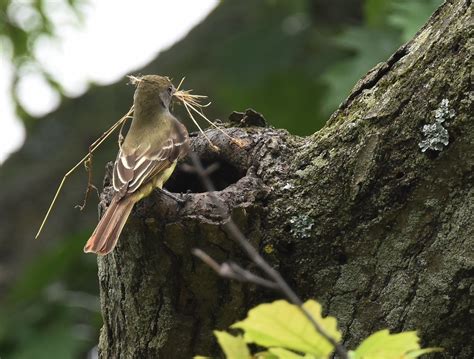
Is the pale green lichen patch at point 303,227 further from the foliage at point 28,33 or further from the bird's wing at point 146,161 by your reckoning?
the foliage at point 28,33

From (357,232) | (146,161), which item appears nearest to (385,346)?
(357,232)

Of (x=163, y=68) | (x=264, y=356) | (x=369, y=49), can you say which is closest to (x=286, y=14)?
(x=163, y=68)

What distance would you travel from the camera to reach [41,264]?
796cm

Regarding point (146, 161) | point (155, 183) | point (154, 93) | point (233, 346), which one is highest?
point (154, 93)

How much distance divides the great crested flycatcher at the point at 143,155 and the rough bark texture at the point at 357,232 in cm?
10

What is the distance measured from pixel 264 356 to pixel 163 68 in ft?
23.1

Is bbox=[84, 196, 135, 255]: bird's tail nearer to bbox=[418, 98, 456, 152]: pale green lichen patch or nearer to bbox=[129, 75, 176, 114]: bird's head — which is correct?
bbox=[418, 98, 456, 152]: pale green lichen patch

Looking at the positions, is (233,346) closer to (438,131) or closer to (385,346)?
(385,346)

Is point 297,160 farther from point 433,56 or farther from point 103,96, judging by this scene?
point 103,96

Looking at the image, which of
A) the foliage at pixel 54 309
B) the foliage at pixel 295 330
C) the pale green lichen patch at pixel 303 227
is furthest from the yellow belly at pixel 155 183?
the foliage at pixel 54 309

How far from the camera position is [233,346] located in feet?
8.02

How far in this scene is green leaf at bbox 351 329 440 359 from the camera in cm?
235

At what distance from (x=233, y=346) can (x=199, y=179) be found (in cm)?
189

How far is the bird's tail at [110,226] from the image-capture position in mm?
3523
